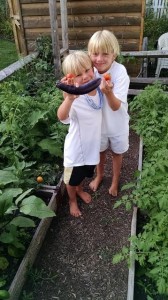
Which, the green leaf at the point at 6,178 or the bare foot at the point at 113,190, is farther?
the bare foot at the point at 113,190

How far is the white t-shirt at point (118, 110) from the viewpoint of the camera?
245 cm

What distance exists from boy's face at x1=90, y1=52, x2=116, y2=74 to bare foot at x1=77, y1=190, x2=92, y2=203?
4.82ft

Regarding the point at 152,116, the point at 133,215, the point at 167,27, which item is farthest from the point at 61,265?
the point at 167,27

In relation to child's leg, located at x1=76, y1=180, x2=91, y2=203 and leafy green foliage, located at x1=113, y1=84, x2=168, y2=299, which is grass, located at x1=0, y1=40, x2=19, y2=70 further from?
leafy green foliage, located at x1=113, y1=84, x2=168, y2=299

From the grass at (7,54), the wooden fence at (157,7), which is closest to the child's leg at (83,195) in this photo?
the grass at (7,54)

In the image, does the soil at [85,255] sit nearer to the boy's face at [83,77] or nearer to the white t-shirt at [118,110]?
the white t-shirt at [118,110]

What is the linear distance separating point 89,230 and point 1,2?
12616mm

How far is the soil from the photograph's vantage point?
8.07ft

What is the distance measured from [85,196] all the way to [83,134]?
3.23 feet

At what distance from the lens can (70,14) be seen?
19.3 feet

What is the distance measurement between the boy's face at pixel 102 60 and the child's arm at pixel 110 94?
0.25 metres

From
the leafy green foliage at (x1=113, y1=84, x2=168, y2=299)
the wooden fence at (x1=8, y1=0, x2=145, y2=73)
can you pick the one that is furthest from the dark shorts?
the wooden fence at (x1=8, y1=0, x2=145, y2=73)

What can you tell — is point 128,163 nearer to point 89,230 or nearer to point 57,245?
point 89,230

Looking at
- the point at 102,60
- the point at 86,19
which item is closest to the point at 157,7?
the point at 86,19
